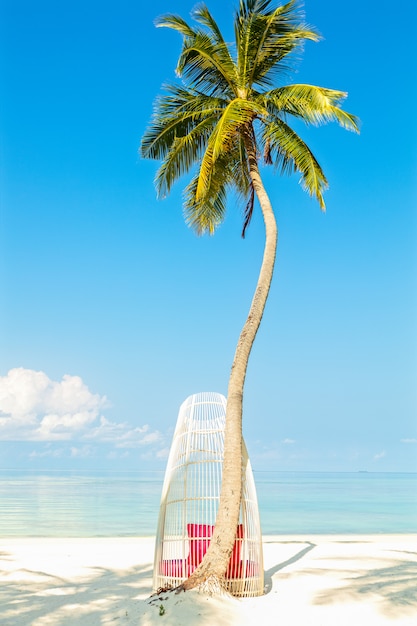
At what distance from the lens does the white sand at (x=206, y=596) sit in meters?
7.66

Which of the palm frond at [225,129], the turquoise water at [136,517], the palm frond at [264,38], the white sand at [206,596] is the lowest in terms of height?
the white sand at [206,596]

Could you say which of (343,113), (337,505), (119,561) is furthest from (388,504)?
(343,113)

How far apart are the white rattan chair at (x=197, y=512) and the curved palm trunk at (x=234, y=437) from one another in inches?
15.2

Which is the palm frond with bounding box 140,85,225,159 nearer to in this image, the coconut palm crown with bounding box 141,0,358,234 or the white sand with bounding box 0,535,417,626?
the coconut palm crown with bounding box 141,0,358,234

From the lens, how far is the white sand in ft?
25.1

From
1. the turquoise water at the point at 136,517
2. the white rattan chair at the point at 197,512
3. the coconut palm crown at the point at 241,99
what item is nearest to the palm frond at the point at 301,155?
the coconut palm crown at the point at 241,99

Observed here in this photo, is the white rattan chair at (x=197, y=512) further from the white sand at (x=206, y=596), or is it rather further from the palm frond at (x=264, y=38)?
the palm frond at (x=264, y=38)

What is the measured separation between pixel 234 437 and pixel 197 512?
1.12 m

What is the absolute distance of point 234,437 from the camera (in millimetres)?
8891

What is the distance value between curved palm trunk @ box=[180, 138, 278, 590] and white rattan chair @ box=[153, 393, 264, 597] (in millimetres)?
386

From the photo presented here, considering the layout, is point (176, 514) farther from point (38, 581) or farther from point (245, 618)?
point (38, 581)

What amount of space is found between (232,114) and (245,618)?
6.55 meters

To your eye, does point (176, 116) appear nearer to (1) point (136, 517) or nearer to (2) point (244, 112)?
(2) point (244, 112)

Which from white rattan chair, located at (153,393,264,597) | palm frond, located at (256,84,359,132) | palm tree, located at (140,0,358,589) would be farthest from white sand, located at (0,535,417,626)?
palm frond, located at (256,84,359,132)
